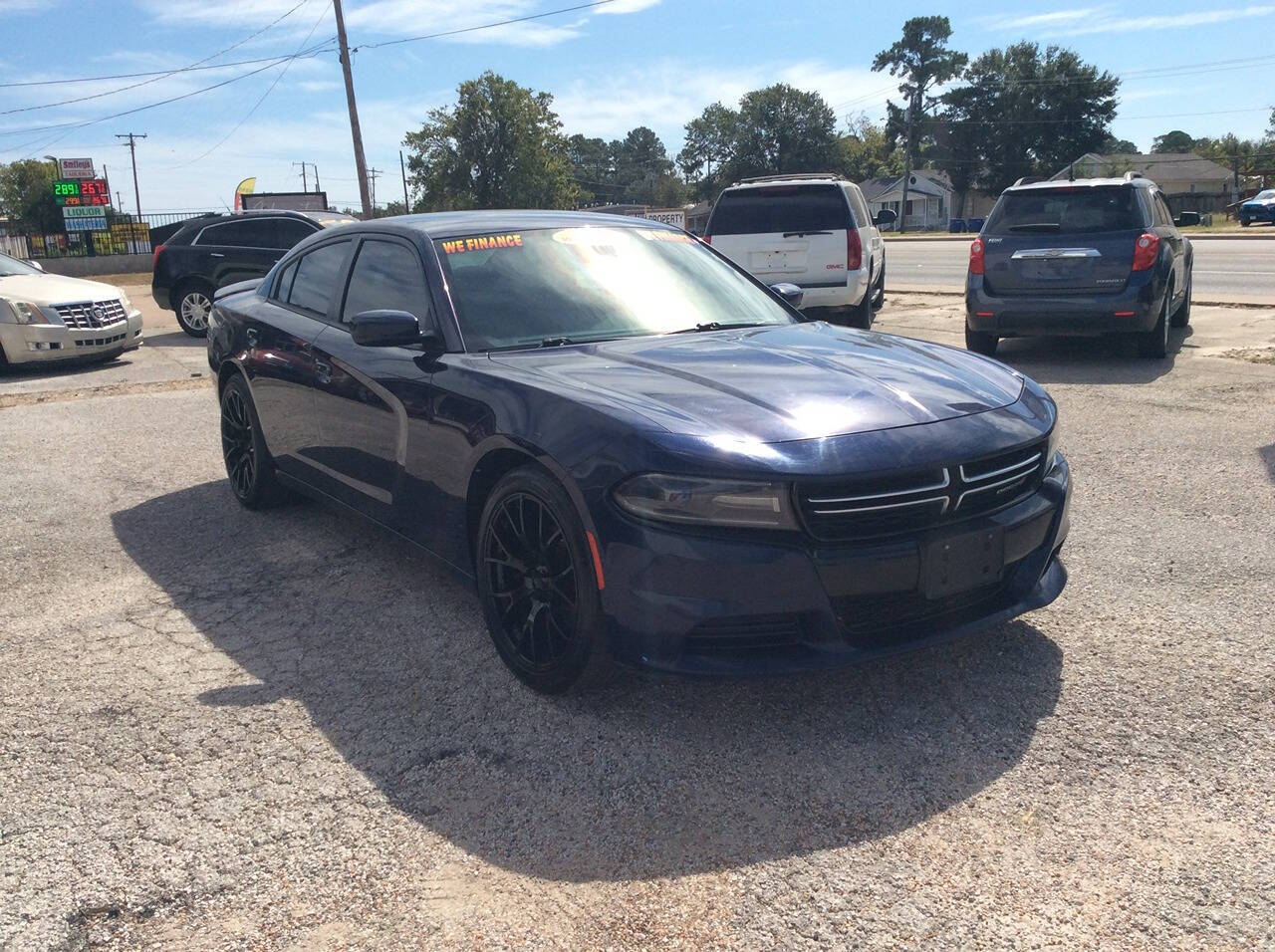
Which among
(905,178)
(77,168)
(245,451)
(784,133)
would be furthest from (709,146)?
(245,451)

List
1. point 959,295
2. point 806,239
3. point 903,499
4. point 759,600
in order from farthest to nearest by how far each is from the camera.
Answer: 1. point 959,295
2. point 806,239
3. point 903,499
4. point 759,600

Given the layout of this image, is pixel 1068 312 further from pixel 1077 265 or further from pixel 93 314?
pixel 93 314

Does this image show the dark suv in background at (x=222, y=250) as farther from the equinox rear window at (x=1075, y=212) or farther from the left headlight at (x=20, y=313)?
the equinox rear window at (x=1075, y=212)

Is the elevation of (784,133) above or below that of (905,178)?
→ above

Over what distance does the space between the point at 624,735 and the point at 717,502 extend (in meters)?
0.81

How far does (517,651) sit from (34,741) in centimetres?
149

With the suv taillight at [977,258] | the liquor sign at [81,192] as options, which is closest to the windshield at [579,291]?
the suv taillight at [977,258]

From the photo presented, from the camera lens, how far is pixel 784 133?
116312 millimetres

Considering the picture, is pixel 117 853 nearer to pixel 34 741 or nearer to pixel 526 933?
pixel 34 741

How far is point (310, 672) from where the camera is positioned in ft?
12.6

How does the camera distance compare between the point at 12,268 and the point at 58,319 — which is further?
the point at 12,268

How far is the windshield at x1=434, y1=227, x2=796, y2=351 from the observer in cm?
418

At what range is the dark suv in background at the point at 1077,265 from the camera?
9.61 meters

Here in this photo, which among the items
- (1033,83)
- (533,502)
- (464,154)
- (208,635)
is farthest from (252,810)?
(1033,83)
